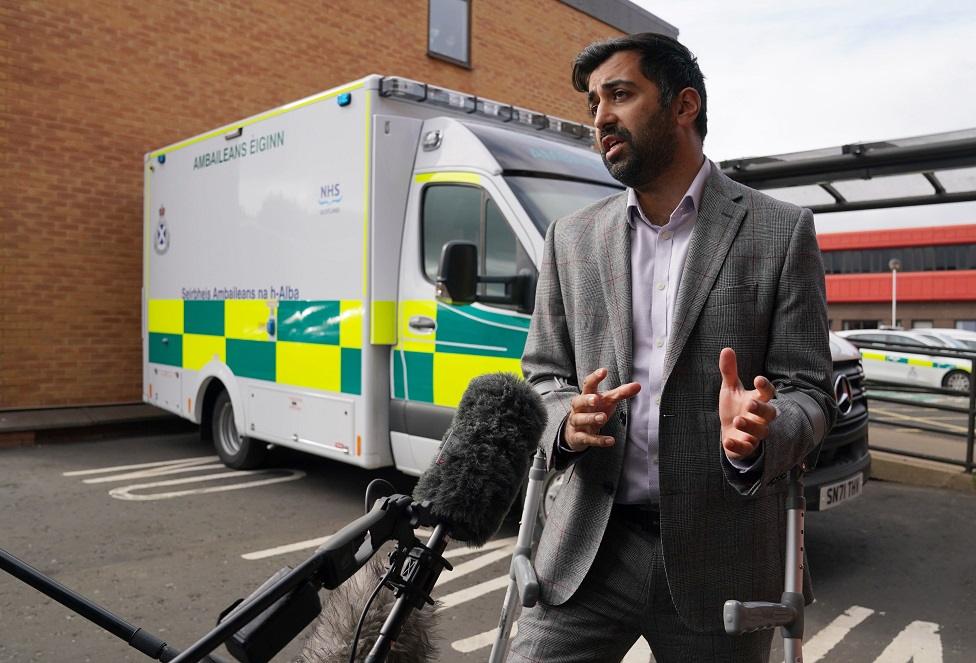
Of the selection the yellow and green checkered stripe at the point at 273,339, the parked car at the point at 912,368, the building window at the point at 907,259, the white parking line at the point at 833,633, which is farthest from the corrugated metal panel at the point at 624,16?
the building window at the point at 907,259

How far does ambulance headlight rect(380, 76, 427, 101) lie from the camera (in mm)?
5613

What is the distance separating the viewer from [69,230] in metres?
9.27

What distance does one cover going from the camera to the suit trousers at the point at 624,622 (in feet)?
5.40

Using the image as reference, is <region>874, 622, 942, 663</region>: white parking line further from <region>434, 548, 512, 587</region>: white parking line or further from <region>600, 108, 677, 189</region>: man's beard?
<region>600, 108, 677, 189</region>: man's beard

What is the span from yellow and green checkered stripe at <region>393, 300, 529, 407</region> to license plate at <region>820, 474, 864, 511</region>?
1.79 meters

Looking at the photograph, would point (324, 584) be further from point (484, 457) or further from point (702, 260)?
point (702, 260)

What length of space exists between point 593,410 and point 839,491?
355 centimetres

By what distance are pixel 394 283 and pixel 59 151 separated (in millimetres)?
5599

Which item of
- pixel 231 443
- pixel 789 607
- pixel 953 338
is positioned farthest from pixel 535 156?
pixel 953 338

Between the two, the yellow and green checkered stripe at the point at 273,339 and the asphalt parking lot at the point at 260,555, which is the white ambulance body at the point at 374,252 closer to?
the yellow and green checkered stripe at the point at 273,339

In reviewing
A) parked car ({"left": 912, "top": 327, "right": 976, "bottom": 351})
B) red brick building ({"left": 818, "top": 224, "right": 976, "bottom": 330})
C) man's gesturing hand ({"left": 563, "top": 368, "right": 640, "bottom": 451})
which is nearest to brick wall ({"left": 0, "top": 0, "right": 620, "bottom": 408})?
man's gesturing hand ({"left": 563, "top": 368, "right": 640, "bottom": 451})

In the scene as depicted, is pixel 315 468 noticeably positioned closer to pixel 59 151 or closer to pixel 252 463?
pixel 252 463

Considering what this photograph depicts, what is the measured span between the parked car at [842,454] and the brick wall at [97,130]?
22.5ft

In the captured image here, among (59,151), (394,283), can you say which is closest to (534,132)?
(394,283)
